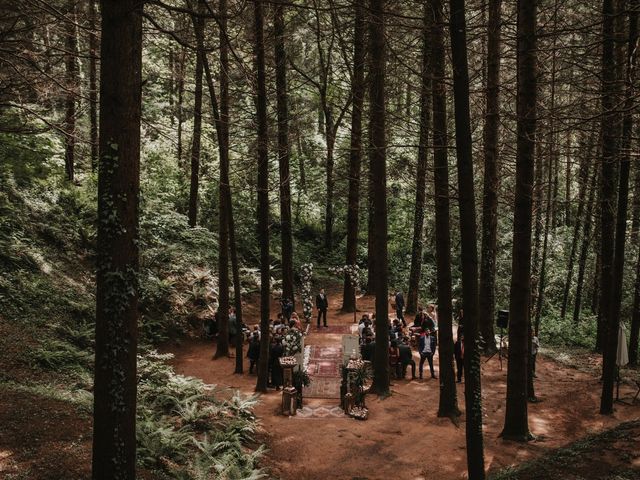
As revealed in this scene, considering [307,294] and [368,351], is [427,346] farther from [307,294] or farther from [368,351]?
[307,294]

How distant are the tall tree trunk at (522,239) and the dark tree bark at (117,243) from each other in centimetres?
762

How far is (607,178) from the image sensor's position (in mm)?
13602

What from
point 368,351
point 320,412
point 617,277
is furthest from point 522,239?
point 368,351

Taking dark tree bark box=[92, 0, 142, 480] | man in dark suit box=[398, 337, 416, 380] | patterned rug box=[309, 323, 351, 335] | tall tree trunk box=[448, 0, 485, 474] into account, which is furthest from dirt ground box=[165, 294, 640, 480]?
dark tree bark box=[92, 0, 142, 480]

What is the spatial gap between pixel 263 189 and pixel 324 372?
262 inches

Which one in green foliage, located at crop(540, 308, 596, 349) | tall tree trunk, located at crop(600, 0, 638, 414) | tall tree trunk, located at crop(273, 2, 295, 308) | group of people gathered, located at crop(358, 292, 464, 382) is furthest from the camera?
green foliage, located at crop(540, 308, 596, 349)

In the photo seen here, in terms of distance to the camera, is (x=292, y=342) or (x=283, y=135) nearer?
(x=292, y=342)

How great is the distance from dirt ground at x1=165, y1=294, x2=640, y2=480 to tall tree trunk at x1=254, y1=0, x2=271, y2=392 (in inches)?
46.4

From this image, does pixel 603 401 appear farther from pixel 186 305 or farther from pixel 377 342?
pixel 186 305

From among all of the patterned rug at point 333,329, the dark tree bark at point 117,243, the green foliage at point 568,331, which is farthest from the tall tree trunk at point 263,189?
the green foliage at point 568,331

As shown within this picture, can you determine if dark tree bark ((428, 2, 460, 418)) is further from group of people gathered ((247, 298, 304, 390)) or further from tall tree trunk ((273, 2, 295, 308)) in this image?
group of people gathered ((247, 298, 304, 390))

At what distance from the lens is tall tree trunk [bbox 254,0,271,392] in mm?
13688

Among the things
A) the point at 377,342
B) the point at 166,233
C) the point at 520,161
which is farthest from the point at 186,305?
the point at 520,161

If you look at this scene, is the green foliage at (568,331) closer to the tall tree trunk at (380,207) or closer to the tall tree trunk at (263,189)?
the tall tree trunk at (380,207)
